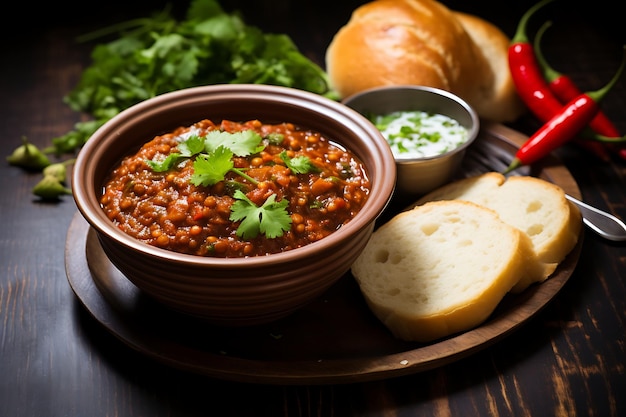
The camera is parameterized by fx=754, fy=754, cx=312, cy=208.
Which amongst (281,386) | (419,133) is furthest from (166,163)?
(419,133)

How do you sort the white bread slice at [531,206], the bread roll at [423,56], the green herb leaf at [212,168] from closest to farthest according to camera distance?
the green herb leaf at [212,168] < the white bread slice at [531,206] < the bread roll at [423,56]

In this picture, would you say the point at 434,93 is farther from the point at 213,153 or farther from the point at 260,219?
the point at 260,219

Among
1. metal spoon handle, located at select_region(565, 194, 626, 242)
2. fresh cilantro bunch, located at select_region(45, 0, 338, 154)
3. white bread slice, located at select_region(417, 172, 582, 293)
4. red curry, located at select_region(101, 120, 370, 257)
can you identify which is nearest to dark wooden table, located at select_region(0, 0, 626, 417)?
metal spoon handle, located at select_region(565, 194, 626, 242)

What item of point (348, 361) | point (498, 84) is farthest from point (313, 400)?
point (498, 84)

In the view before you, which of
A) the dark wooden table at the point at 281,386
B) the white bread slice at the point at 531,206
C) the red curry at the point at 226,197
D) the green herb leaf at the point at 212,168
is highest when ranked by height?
the green herb leaf at the point at 212,168

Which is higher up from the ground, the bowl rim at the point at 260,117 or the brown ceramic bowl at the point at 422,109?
the bowl rim at the point at 260,117

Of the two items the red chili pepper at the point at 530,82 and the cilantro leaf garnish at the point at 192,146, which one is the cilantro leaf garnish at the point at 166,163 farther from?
the red chili pepper at the point at 530,82

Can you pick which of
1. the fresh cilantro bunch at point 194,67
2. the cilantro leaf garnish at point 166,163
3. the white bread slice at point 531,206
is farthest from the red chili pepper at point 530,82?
the cilantro leaf garnish at point 166,163
